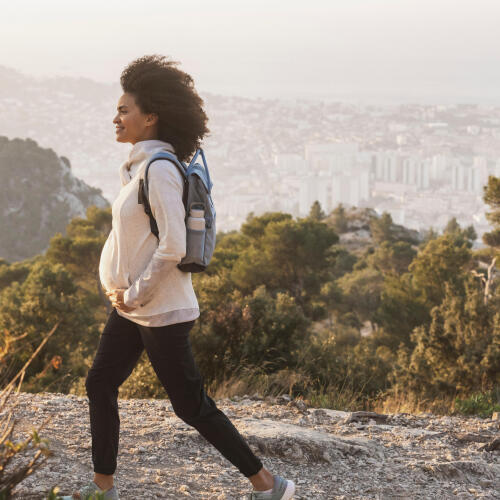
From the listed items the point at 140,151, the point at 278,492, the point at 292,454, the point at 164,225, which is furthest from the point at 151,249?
the point at 292,454

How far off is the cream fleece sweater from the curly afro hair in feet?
0.27

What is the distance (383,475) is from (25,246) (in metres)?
66.2

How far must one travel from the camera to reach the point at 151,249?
94.8 inches

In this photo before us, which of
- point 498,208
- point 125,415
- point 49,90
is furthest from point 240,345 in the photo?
point 49,90

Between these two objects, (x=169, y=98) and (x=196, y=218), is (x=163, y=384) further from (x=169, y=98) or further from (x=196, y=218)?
(x=169, y=98)

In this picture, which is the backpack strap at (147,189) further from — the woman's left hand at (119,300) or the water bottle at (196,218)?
the woman's left hand at (119,300)

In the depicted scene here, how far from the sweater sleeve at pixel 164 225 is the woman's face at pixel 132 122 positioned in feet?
0.86

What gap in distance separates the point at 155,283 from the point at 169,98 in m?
0.74

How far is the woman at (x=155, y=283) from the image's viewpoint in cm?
234

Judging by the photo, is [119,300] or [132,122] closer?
[119,300]

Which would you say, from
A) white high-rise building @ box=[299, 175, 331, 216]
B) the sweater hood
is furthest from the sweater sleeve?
white high-rise building @ box=[299, 175, 331, 216]

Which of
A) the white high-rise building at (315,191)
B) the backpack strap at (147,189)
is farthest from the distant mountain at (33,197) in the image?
the white high-rise building at (315,191)

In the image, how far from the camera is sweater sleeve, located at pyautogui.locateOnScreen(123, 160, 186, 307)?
7.55 ft

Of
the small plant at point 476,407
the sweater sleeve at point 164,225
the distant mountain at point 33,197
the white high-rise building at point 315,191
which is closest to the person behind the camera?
the sweater sleeve at point 164,225
